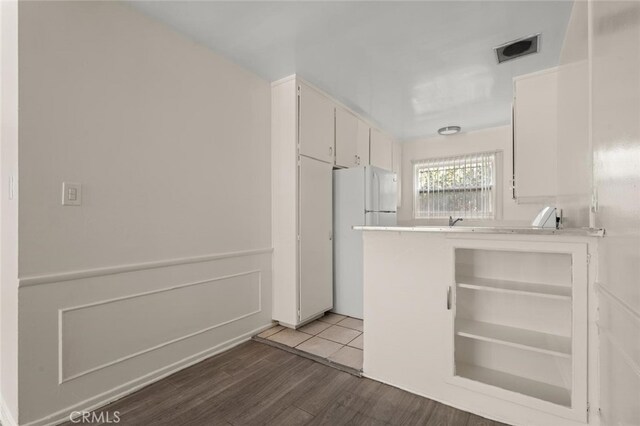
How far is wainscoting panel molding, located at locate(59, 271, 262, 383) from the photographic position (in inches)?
68.1

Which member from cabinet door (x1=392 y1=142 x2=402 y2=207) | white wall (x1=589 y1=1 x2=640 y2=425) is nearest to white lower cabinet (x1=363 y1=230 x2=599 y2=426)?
white wall (x1=589 y1=1 x2=640 y2=425)

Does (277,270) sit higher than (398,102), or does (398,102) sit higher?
(398,102)

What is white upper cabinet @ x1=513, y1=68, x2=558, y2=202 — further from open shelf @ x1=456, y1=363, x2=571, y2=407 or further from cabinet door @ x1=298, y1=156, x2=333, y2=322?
cabinet door @ x1=298, y1=156, x2=333, y2=322

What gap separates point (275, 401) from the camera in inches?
74.2

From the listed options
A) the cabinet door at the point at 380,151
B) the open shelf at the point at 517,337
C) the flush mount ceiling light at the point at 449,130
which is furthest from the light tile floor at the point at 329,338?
the flush mount ceiling light at the point at 449,130

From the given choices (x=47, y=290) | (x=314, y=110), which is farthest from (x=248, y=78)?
(x=47, y=290)

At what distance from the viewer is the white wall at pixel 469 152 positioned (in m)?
4.41

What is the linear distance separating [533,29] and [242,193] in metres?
A: 2.72

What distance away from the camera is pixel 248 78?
9.43 ft

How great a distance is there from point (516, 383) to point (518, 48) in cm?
254
